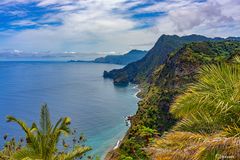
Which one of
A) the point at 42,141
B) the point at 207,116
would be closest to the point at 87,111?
the point at 42,141

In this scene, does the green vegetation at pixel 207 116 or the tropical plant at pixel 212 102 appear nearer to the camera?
the green vegetation at pixel 207 116

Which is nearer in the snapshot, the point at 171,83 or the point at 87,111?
the point at 171,83

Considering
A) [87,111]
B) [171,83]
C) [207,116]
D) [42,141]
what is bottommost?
[87,111]

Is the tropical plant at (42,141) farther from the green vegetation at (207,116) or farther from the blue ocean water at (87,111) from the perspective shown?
the blue ocean water at (87,111)

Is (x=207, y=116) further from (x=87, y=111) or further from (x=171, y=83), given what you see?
(x=87, y=111)

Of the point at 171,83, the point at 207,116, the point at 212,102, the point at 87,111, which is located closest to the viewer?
the point at 212,102

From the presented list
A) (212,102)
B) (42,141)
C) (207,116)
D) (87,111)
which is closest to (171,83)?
(87,111)

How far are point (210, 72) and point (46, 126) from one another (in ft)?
30.8

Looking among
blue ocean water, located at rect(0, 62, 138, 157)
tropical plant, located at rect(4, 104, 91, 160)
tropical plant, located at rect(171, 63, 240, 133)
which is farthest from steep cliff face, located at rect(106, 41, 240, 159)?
tropical plant, located at rect(171, 63, 240, 133)

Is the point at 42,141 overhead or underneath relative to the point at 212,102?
underneath

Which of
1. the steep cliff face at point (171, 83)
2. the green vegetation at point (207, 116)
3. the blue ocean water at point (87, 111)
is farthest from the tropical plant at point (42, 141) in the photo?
the blue ocean water at point (87, 111)

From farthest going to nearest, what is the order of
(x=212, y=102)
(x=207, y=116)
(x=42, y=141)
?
(x=42, y=141) → (x=207, y=116) → (x=212, y=102)

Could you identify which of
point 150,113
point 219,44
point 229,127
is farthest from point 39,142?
point 219,44

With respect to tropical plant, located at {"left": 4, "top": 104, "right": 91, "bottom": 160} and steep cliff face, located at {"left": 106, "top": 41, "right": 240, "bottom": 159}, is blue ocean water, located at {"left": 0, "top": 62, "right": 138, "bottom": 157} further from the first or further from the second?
tropical plant, located at {"left": 4, "top": 104, "right": 91, "bottom": 160}
